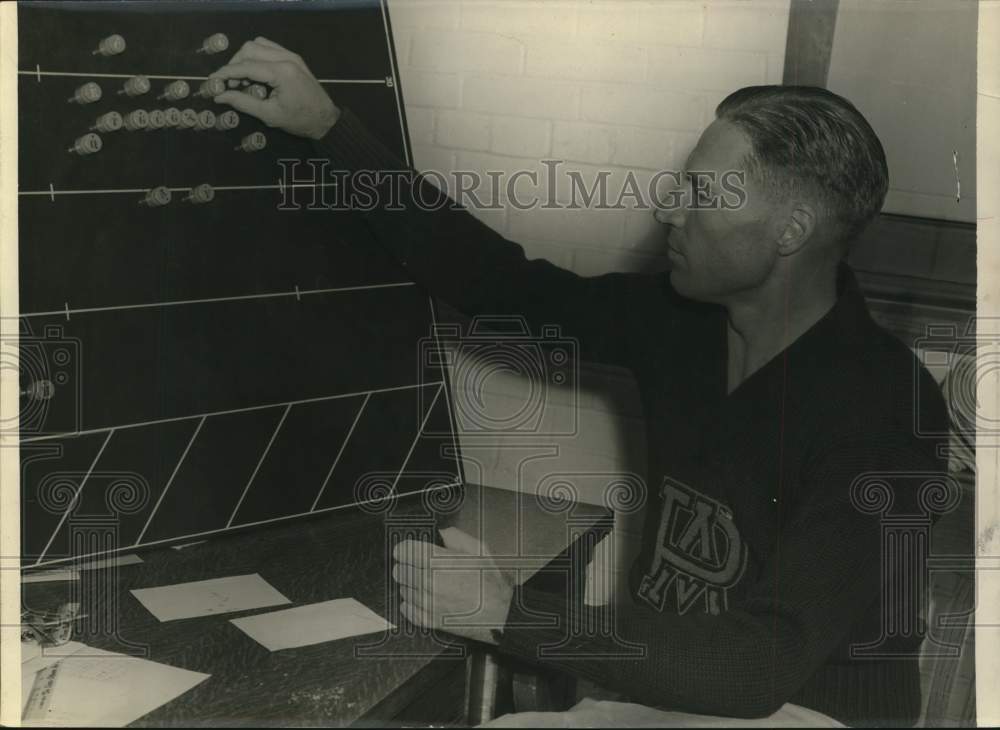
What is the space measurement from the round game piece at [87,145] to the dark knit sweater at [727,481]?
0.97ft

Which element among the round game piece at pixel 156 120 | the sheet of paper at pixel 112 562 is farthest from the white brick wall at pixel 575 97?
the sheet of paper at pixel 112 562

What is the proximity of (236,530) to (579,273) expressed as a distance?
0.63m

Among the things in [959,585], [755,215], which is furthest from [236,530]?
[959,585]

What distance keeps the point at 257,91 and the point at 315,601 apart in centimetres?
69

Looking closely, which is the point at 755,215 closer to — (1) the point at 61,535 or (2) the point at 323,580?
(2) the point at 323,580

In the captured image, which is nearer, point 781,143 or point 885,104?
point 781,143

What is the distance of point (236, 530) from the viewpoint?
150 centimetres

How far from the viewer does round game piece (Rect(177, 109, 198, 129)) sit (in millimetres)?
1367

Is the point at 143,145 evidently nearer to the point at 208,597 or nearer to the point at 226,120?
the point at 226,120

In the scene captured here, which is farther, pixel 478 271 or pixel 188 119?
pixel 478 271

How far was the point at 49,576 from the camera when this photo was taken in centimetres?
137

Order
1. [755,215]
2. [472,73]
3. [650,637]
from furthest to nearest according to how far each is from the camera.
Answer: [472,73], [755,215], [650,637]
